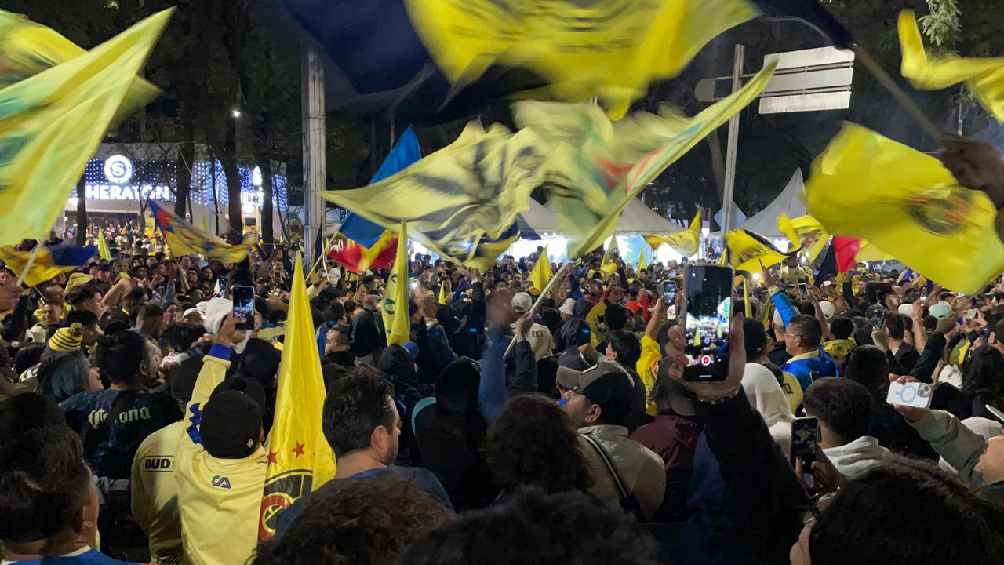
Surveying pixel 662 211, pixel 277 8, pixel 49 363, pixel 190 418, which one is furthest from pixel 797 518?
pixel 662 211

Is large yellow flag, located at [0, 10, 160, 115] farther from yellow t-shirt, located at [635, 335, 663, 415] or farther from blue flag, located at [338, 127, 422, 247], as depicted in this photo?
blue flag, located at [338, 127, 422, 247]

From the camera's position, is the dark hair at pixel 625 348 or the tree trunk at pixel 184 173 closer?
the dark hair at pixel 625 348

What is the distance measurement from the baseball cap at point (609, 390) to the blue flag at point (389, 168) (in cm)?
686

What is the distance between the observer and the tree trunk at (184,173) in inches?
1356

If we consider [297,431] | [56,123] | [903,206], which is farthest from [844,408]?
[56,123]

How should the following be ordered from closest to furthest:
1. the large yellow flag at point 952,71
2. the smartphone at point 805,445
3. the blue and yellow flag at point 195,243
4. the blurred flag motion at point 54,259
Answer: the smartphone at point 805,445, the large yellow flag at point 952,71, the blurred flag motion at point 54,259, the blue and yellow flag at point 195,243

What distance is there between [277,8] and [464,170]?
2.73m

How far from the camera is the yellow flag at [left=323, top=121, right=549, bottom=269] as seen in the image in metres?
6.86

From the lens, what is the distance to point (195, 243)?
44.9ft

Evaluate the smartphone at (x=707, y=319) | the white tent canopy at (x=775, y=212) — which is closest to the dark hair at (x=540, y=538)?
the smartphone at (x=707, y=319)

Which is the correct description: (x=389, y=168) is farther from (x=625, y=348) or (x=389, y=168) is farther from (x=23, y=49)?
(x=23, y=49)

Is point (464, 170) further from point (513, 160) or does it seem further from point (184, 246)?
point (184, 246)

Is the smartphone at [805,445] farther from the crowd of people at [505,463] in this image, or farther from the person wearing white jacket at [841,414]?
the person wearing white jacket at [841,414]

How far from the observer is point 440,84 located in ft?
17.8
